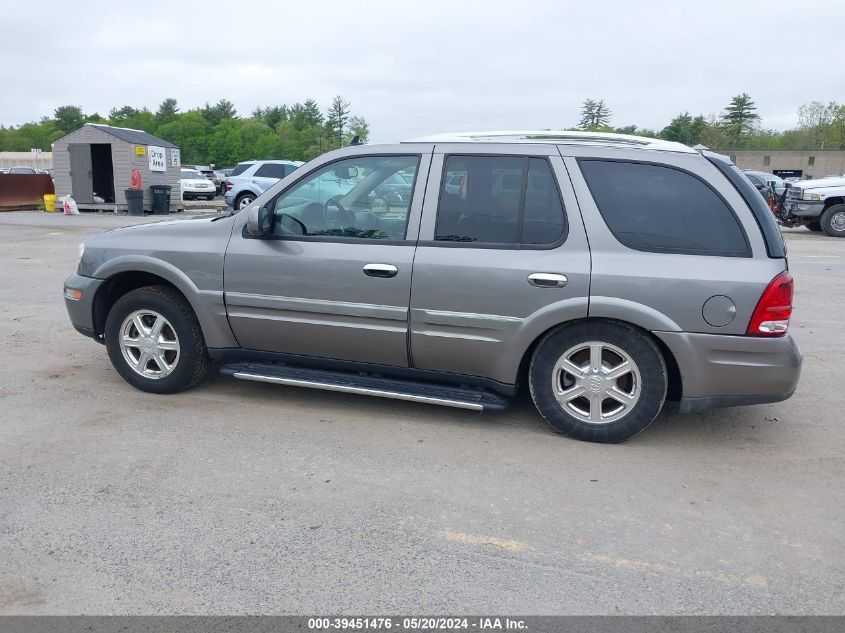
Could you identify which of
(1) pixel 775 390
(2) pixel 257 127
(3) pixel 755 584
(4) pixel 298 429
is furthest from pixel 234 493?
(2) pixel 257 127

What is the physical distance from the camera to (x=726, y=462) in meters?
4.25

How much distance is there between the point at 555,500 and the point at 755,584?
1009 millimetres

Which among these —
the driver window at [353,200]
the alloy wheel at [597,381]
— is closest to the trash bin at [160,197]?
the driver window at [353,200]

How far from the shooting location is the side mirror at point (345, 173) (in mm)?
4844

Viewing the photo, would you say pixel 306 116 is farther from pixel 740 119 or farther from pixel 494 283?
pixel 494 283

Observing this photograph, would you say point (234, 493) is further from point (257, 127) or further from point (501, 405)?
point (257, 127)

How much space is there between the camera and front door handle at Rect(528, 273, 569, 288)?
14.0 ft

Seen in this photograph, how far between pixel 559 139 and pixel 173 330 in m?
2.94

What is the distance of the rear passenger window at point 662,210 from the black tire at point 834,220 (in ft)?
52.5

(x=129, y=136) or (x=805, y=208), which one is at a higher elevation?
(x=129, y=136)

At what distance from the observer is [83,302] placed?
5.33 meters

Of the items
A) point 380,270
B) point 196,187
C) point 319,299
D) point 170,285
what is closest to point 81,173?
point 196,187

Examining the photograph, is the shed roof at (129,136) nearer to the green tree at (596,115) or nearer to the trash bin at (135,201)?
the trash bin at (135,201)

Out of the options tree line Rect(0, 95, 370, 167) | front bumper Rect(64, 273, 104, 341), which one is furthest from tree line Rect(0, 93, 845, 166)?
front bumper Rect(64, 273, 104, 341)
